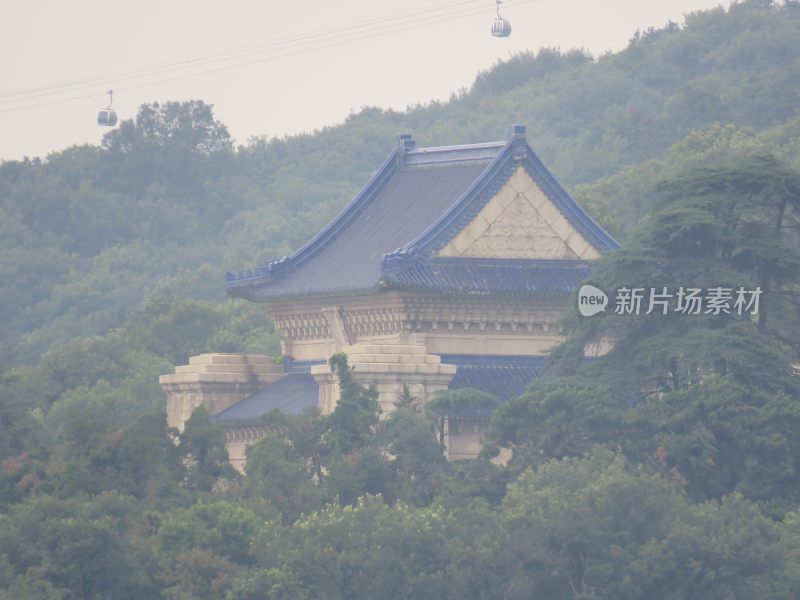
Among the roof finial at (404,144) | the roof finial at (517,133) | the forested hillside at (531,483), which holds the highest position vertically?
the roof finial at (404,144)

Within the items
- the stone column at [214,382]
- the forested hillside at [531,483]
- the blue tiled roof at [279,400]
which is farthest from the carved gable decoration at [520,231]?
the stone column at [214,382]

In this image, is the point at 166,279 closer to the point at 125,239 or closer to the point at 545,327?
the point at 125,239

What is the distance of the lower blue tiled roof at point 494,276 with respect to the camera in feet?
132

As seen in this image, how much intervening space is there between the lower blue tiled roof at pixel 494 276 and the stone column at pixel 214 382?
5.22 m

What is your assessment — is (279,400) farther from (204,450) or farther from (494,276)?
(204,450)

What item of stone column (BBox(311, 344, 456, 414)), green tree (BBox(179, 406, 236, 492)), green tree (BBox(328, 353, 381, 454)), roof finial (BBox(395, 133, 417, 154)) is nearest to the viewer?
green tree (BBox(328, 353, 381, 454))

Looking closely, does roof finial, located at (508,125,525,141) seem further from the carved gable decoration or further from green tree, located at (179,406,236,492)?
green tree, located at (179,406,236,492)

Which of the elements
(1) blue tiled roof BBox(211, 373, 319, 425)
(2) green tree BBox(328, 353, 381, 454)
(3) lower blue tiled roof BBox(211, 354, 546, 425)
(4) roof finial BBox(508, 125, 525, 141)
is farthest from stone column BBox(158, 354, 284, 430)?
(2) green tree BBox(328, 353, 381, 454)

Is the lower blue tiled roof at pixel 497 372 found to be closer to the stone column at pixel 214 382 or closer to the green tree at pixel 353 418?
the green tree at pixel 353 418

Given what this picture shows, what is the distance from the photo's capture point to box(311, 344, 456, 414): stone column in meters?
38.4

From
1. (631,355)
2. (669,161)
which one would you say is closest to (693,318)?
(631,355)

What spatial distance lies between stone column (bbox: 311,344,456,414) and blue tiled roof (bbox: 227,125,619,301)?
157cm

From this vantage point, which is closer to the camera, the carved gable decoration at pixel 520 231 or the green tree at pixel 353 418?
the green tree at pixel 353 418

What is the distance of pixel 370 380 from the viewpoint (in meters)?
38.4
